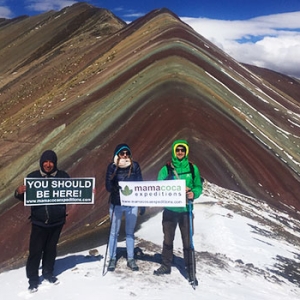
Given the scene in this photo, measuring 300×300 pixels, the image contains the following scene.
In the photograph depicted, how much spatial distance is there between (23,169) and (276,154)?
913 cm

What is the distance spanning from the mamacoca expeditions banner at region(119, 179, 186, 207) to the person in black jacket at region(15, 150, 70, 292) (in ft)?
2.89

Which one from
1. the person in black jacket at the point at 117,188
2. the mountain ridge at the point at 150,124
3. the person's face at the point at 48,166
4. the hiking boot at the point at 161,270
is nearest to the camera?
the person's face at the point at 48,166

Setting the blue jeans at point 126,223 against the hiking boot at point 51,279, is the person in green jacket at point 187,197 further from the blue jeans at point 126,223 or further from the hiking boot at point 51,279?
the hiking boot at point 51,279

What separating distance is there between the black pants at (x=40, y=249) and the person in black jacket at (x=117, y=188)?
85 centimetres

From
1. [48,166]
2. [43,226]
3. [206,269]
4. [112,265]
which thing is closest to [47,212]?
[43,226]

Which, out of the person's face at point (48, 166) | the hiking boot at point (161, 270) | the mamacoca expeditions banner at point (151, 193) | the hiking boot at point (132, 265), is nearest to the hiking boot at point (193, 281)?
the hiking boot at point (161, 270)

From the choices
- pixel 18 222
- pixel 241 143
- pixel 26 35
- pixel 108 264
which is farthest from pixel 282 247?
pixel 26 35

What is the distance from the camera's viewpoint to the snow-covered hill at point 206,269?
5664mm

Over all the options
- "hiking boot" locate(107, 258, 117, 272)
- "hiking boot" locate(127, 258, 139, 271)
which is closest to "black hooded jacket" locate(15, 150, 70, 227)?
"hiking boot" locate(107, 258, 117, 272)

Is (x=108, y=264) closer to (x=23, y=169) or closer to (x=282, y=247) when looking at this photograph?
(x=282, y=247)

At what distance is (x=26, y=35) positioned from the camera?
48875 millimetres

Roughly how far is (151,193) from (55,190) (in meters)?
1.30

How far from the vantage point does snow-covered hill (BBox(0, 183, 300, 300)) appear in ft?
18.6

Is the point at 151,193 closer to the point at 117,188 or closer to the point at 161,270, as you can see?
the point at 117,188
